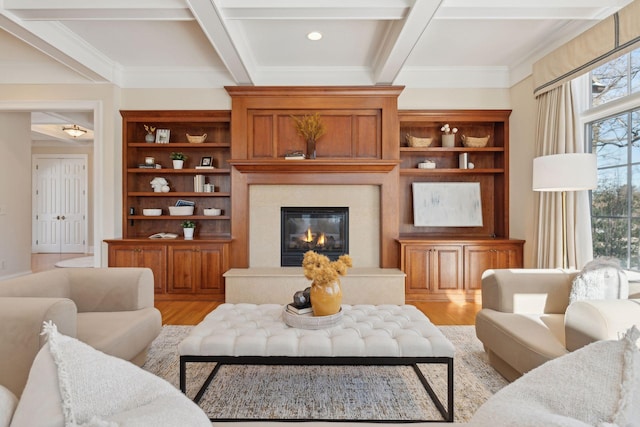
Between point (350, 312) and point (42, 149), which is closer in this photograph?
point (350, 312)

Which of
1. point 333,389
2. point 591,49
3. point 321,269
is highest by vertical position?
point 591,49

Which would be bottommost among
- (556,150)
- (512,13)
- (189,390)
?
(189,390)

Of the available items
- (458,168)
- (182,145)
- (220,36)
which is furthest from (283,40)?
(458,168)

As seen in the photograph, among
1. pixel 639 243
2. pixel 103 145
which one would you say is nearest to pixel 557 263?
pixel 639 243

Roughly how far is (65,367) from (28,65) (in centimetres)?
532

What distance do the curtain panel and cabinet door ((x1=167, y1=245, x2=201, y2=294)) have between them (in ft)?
14.5

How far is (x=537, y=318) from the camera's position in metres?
2.39

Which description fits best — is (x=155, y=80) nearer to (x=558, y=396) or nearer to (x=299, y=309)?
(x=299, y=309)

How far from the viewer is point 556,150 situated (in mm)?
3695

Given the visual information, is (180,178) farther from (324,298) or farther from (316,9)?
(324,298)

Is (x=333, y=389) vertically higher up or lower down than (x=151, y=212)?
lower down

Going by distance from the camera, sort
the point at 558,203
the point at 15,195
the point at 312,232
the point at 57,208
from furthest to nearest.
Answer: the point at 57,208
the point at 15,195
the point at 312,232
the point at 558,203

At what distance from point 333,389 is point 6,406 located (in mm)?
1777

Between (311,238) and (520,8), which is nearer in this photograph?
(520,8)
